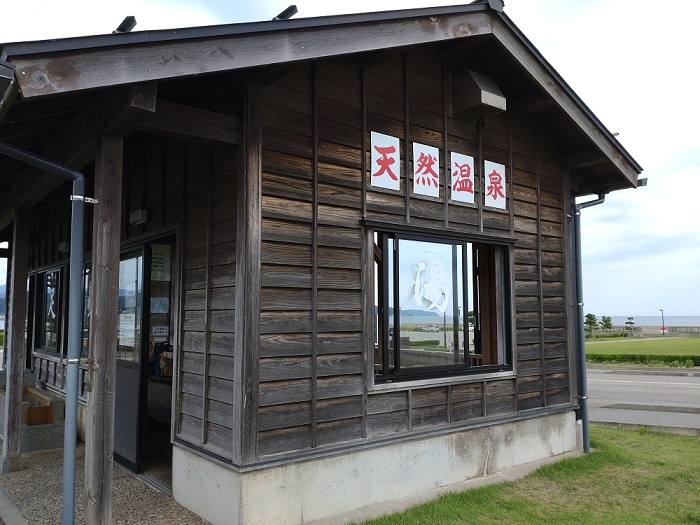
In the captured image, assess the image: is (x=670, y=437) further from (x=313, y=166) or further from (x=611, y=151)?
(x=313, y=166)

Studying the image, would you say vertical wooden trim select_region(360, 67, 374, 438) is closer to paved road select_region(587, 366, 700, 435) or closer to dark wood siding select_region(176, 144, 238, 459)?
dark wood siding select_region(176, 144, 238, 459)

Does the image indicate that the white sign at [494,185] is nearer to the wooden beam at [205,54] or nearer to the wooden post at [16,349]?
the wooden beam at [205,54]

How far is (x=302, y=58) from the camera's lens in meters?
4.16

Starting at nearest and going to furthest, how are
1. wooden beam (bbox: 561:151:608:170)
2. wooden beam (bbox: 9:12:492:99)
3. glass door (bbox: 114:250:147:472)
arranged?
wooden beam (bbox: 9:12:492:99)
glass door (bbox: 114:250:147:472)
wooden beam (bbox: 561:151:608:170)

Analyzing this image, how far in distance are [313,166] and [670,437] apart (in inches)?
284

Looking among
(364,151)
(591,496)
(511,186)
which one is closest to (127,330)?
(364,151)

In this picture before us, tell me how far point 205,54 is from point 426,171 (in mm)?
2847

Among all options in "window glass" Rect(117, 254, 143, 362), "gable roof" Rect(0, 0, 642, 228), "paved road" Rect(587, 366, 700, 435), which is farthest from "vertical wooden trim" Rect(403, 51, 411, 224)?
"paved road" Rect(587, 366, 700, 435)

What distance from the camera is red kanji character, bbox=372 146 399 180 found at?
5531mm

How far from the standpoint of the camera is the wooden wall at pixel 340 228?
4.73 m

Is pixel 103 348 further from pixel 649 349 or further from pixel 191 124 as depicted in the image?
pixel 649 349

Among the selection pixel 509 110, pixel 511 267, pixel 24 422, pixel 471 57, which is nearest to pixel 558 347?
pixel 511 267

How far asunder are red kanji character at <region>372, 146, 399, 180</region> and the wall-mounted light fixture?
99.7 inches

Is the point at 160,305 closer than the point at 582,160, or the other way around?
the point at 160,305
